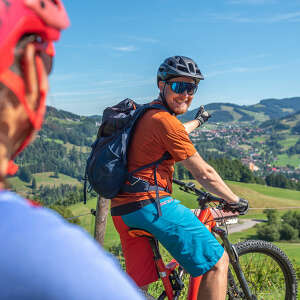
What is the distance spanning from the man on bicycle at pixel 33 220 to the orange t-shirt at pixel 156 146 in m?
1.92

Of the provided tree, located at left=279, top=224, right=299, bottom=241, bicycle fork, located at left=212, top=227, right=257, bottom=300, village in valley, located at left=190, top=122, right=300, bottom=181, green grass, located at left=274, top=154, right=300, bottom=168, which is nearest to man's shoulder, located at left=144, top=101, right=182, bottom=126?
bicycle fork, located at left=212, top=227, right=257, bottom=300

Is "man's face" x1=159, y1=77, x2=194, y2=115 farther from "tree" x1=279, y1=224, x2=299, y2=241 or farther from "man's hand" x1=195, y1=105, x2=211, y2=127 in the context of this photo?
"tree" x1=279, y1=224, x2=299, y2=241

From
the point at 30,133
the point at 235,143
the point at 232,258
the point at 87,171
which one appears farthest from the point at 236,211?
the point at 235,143

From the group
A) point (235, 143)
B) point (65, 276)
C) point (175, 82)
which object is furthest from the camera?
point (235, 143)

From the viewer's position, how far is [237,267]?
3.72 meters

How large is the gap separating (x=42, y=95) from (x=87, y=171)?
→ 2161mm

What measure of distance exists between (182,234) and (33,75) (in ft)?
7.23

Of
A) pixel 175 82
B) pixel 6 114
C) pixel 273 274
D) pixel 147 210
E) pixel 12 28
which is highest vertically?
pixel 175 82

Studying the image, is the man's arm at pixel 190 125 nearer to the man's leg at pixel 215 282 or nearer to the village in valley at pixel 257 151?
the man's leg at pixel 215 282

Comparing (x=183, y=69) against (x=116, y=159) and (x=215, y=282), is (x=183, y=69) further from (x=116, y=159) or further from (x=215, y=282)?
(x=215, y=282)

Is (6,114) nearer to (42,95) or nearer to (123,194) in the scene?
(42,95)

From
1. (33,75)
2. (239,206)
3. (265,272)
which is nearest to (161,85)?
(239,206)

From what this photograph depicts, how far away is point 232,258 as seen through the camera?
3738 millimetres

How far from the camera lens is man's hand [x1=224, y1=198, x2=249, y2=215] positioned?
3.49 m
